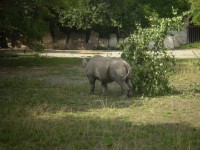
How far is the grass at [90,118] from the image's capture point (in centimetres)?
743

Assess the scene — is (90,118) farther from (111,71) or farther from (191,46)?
(191,46)

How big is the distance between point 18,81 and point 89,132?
24.3 ft

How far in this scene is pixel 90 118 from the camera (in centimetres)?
931

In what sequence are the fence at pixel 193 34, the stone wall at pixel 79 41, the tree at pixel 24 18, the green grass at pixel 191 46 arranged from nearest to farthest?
1. the tree at pixel 24 18
2. the green grass at pixel 191 46
3. the stone wall at pixel 79 41
4. the fence at pixel 193 34

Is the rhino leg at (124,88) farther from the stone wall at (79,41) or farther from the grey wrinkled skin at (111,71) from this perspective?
the stone wall at (79,41)

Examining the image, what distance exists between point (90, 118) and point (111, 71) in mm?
2998

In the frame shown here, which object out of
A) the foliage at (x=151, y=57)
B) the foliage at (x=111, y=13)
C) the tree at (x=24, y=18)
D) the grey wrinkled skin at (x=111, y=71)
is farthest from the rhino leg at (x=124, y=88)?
the foliage at (x=111, y=13)

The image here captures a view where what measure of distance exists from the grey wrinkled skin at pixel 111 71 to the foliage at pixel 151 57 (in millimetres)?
627

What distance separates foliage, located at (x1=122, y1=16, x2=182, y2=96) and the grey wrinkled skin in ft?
2.06

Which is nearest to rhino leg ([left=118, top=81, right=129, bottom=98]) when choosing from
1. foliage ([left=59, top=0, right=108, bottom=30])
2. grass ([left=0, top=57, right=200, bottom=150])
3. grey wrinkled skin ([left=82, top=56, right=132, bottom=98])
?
grey wrinkled skin ([left=82, top=56, right=132, bottom=98])

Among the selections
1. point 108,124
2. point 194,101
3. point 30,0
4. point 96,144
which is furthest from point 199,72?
point 96,144

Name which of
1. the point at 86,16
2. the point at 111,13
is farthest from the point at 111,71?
the point at 111,13

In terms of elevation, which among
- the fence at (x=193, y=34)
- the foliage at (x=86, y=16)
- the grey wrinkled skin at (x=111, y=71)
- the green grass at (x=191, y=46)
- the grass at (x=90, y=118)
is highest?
the foliage at (x=86, y=16)

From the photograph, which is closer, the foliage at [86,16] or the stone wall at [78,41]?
the foliage at [86,16]
